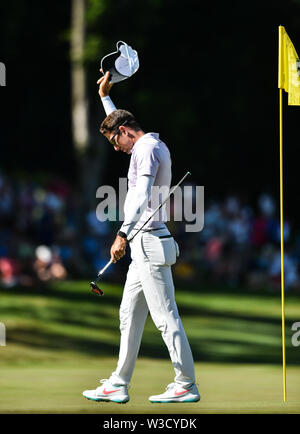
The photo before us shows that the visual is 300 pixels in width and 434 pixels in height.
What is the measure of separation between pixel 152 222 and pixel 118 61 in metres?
1.38

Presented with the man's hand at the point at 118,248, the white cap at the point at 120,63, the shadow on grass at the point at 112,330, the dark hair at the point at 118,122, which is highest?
the white cap at the point at 120,63

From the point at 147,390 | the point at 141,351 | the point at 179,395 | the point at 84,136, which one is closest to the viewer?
the point at 179,395

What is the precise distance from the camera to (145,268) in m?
7.78

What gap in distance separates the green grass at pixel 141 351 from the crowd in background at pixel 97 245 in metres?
0.72

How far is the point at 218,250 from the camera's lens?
20.3 m

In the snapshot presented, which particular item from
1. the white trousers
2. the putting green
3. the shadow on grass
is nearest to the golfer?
the white trousers

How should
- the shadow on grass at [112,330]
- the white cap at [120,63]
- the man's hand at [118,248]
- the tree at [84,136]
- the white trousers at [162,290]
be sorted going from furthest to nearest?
the tree at [84,136], the shadow on grass at [112,330], the white cap at [120,63], the white trousers at [162,290], the man's hand at [118,248]

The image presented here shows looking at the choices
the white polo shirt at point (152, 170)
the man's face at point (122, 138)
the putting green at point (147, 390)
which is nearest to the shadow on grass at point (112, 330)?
the putting green at point (147, 390)

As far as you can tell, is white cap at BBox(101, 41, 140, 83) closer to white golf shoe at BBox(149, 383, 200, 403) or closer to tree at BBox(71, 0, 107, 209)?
white golf shoe at BBox(149, 383, 200, 403)

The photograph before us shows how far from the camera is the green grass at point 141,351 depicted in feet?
26.1

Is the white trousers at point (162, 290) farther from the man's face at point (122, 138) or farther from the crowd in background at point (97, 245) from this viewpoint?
the crowd in background at point (97, 245)

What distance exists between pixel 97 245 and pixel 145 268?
1213 cm

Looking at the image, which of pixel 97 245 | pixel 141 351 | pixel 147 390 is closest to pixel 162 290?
pixel 147 390

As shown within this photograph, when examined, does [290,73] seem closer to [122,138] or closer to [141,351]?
[122,138]
